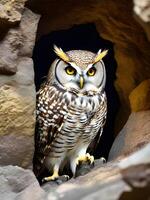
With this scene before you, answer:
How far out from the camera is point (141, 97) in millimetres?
2768

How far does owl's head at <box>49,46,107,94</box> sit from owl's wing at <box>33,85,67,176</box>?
72 millimetres

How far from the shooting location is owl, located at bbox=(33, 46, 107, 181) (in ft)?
8.16

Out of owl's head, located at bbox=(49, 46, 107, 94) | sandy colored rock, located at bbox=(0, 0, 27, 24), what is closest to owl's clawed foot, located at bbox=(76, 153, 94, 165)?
owl's head, located at bbox=(49, 46, 107, 94)

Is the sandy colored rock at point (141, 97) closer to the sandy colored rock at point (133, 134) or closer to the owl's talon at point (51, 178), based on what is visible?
the sandy colored rock at point (133, 134)

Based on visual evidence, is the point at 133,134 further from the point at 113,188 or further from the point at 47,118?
the point at 113,188

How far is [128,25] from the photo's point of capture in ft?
8.62

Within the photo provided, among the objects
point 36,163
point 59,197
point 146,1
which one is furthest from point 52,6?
point 59,197

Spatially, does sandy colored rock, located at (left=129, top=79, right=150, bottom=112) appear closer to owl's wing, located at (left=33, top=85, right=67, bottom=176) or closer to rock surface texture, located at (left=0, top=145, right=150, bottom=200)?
owl's wing, located at (left=33, top=85, right=67, bottom=176)

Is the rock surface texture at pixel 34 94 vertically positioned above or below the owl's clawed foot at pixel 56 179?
above

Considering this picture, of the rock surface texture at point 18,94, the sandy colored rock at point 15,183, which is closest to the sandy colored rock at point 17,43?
the rock surface texture at point 18,94

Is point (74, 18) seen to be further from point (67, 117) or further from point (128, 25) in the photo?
point (67, 117)

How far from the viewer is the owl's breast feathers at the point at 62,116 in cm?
248

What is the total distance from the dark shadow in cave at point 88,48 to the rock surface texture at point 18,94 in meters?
1.39

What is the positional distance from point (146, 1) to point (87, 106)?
1.19m
